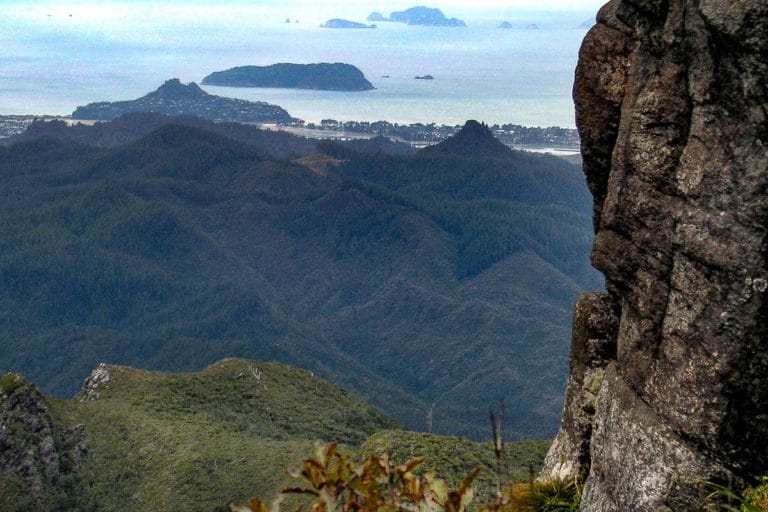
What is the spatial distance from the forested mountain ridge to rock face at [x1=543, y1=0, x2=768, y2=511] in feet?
229

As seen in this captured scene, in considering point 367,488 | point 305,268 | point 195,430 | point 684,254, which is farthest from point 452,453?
point 305,268

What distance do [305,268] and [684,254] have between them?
148 m

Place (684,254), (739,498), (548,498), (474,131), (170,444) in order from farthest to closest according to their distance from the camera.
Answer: (474,131), (170,444), (548,498), (684,254), (739,498)

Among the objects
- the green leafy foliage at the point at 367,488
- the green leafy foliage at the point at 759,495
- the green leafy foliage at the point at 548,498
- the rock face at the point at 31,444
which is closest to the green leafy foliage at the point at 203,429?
the rock face at the point at 31,444

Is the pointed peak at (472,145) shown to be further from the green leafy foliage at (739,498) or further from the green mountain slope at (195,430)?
the green leafy foliage at (739,498)

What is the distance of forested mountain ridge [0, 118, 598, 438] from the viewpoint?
10888cm

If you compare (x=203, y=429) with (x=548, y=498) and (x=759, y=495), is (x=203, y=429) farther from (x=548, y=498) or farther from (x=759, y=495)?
(x=759, y=495)

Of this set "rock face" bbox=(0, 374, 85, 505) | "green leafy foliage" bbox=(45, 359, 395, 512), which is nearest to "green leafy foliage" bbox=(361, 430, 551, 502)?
"green leafy foliage" bbox=(45, 359, 395, 512)

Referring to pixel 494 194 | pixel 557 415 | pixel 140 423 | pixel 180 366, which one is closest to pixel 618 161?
pixel 140 423

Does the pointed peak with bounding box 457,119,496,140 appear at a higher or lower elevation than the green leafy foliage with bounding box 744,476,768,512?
lower

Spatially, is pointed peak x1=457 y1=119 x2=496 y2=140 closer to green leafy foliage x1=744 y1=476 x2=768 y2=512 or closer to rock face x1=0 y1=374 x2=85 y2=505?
rock face x1=0 y1=374 x2=85 y2=505

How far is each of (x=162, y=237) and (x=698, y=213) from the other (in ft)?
488

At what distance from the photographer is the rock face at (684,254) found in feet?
28.0

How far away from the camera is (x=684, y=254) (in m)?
9.12
